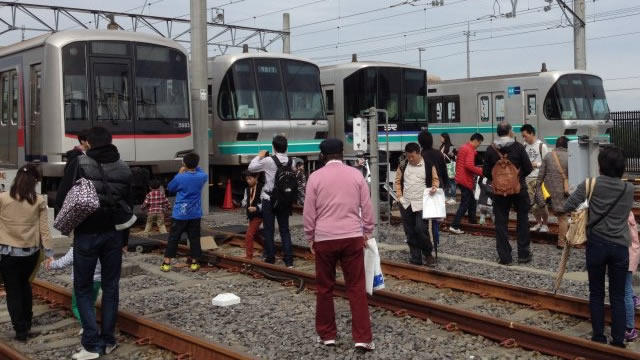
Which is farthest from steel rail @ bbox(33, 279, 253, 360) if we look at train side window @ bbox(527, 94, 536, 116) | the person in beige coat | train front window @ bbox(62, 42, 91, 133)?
train side window @ bbox(527, 94, 536, 116)

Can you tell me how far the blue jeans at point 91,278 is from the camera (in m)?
5.78

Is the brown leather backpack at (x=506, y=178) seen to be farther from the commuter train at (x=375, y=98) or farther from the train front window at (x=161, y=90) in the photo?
the commuter train at (x=375, y=98)

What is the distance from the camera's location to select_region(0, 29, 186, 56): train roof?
41.2ft

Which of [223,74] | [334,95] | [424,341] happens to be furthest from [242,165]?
[424,341]

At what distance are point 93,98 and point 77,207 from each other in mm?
7688

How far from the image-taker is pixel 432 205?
9.28 metres

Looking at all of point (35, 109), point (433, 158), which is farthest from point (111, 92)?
point (433, 158)

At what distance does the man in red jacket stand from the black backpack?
408 centimetres

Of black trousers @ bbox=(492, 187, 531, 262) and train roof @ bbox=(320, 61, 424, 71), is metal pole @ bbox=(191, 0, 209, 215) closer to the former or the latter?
train roof @ bbox=(320, 61, 424, 71)

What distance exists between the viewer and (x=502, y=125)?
9.67 metres

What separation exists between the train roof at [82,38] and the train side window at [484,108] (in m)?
11.6

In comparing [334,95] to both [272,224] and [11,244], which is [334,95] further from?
[11,244]

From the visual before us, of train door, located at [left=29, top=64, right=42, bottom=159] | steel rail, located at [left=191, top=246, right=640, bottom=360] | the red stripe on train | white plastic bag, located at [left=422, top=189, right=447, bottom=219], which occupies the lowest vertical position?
steel rail, located at [left=191, top=246, right=640, bottom=360]

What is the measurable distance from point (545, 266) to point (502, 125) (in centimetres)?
191
